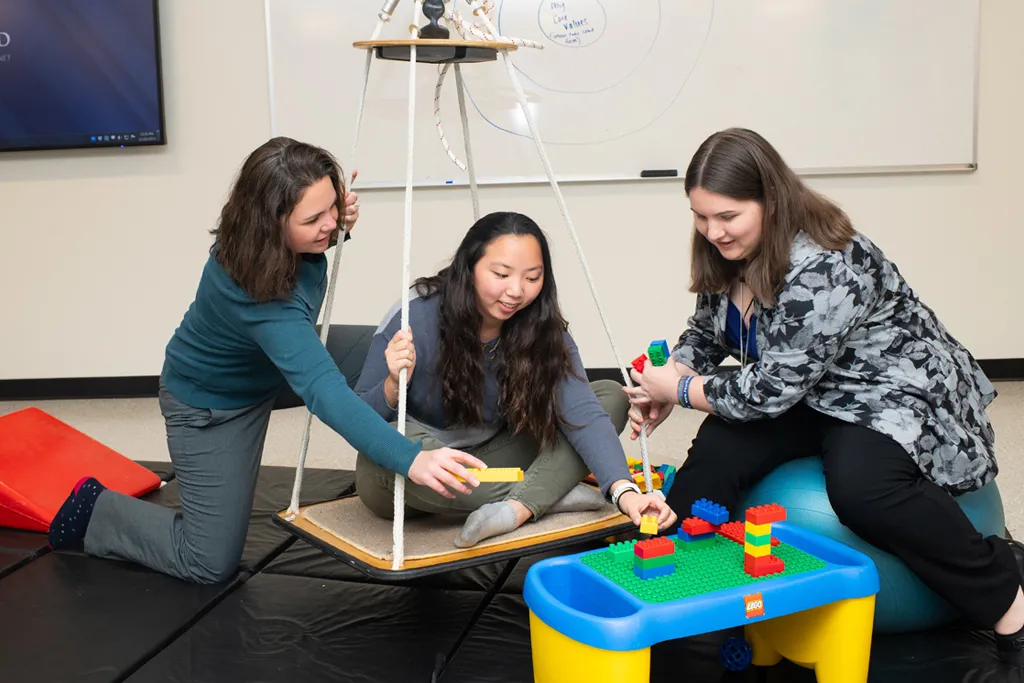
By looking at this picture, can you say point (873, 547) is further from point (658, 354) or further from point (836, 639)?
point (658, 354)

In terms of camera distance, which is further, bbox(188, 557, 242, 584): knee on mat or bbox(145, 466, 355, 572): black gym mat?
bbox(145, 466, 355, 572): black gym mat

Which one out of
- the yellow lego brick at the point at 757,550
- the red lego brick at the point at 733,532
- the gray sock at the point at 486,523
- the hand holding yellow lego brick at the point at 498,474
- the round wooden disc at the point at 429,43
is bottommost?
the gray sock at the point at 486,523

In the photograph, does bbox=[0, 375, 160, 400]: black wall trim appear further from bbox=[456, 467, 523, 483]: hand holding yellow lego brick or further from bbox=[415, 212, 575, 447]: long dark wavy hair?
bbox=[456, 467, 523, 483]: hand holding yellow lego brick

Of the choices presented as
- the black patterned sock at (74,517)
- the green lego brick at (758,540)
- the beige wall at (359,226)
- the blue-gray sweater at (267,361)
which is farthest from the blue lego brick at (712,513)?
the beige wall at (359,226)

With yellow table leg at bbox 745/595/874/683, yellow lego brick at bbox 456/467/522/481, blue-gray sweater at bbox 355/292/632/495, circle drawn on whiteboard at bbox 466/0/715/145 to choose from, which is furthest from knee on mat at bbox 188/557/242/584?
circle drawn on whiteboard at bbox 466/0/715/145

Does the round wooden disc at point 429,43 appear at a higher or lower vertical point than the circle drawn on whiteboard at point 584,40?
lower

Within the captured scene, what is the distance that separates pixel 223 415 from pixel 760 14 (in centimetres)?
246

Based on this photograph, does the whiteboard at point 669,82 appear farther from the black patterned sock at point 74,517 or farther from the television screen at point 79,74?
the black patterned sock at point 74,517

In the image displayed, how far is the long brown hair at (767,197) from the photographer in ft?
5.62

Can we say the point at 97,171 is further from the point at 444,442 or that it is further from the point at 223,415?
the point at 444,442

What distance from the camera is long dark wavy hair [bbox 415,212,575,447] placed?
6.26ft

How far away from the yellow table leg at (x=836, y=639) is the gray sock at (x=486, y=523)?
0.54 meters

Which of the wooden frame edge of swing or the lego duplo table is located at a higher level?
the wooden frame edge of swing

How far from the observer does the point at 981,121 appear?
139 inches
